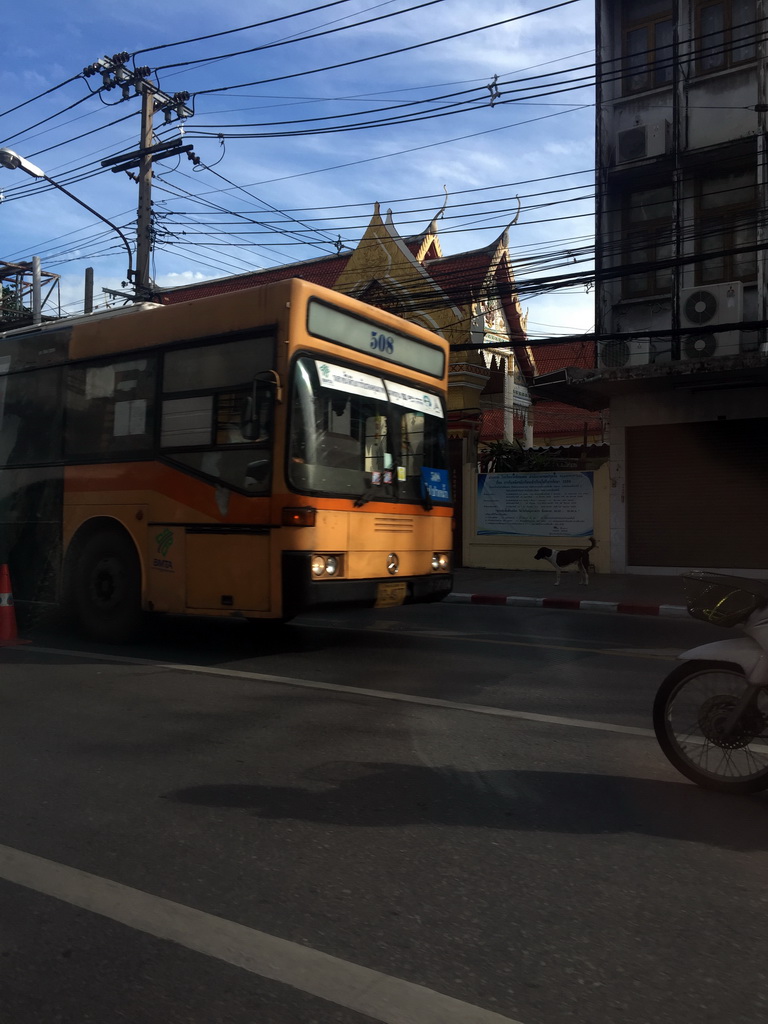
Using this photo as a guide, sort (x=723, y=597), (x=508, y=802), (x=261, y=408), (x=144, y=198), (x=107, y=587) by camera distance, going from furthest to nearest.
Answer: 1. (x=144, y=198)
2. (x=107, y=587)
3. (x=261, y=408)
4. (x=723, y=597)
5. (x=508, y=802)

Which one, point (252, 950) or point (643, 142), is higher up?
point (643, 142)

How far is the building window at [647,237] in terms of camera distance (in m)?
17.5

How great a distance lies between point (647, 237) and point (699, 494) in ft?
16.8

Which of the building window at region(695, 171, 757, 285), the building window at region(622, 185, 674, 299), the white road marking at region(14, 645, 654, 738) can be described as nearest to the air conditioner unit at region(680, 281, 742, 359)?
the building window at region(695, 171, 757, 285)

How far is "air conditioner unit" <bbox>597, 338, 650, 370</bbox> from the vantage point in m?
17.1

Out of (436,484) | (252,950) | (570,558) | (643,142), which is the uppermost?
(643,142)

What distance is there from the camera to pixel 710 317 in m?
16.3

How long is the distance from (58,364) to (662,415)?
11991 millimetres

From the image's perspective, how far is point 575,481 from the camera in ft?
58.4

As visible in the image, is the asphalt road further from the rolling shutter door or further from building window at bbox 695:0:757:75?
building window at bbox 695:0:757:75

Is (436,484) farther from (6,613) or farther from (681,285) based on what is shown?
(681,285)

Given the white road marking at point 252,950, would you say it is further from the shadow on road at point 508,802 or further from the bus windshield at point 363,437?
the bus windshield at point 363,437

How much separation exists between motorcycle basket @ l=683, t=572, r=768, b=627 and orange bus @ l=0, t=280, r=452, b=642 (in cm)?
371

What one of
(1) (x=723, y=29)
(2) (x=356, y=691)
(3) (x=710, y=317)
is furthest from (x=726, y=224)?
(2) (x=356, y=691)
